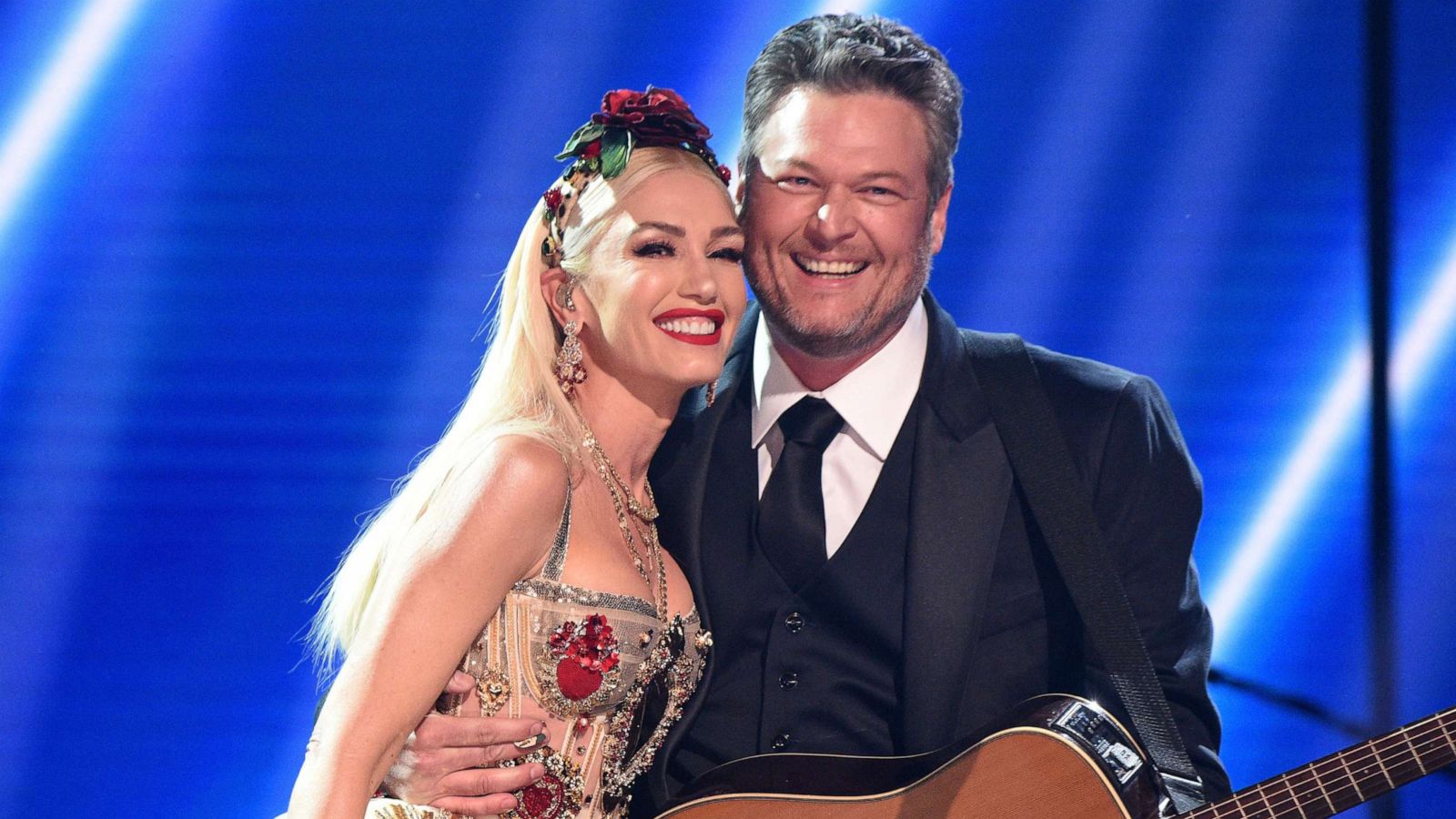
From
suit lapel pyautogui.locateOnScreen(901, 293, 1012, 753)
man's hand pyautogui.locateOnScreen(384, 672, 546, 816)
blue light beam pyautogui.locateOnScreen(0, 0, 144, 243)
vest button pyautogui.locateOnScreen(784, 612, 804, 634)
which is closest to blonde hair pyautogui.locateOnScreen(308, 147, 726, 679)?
man's hand pyautogui.locateOnScreen(384, 672, 546, 816)

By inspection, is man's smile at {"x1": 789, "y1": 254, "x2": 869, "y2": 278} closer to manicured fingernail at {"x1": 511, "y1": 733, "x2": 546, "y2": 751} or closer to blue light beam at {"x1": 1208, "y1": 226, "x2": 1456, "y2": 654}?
manicured fingernail at {"x1": 511, "y1": 733, "x2": 546, "y2": 751}

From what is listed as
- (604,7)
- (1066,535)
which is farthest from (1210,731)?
(604,7)

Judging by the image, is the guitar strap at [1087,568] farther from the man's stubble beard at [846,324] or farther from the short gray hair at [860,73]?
the short gray hair at [860,73]

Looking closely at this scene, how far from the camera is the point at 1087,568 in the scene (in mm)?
2426

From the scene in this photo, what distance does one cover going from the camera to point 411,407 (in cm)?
327

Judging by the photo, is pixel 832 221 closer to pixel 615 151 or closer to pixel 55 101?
pixel 615 151

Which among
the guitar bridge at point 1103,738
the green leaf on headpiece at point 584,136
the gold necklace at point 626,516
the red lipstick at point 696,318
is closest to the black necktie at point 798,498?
the gold necklace at point 626,516

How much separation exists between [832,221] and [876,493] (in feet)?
1.73

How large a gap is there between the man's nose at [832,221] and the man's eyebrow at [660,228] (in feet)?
1.06

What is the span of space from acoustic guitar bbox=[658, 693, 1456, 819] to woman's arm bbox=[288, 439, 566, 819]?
58 centimetres

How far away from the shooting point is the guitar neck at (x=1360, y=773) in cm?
215

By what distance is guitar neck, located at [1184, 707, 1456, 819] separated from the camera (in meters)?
2.15

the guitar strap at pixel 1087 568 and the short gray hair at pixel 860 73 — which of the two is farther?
the short gray hair at pixel 860 73

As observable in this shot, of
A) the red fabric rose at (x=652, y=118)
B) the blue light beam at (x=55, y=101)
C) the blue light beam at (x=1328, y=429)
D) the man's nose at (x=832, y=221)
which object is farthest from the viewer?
the blue light beam at (x=1328, y=429)
